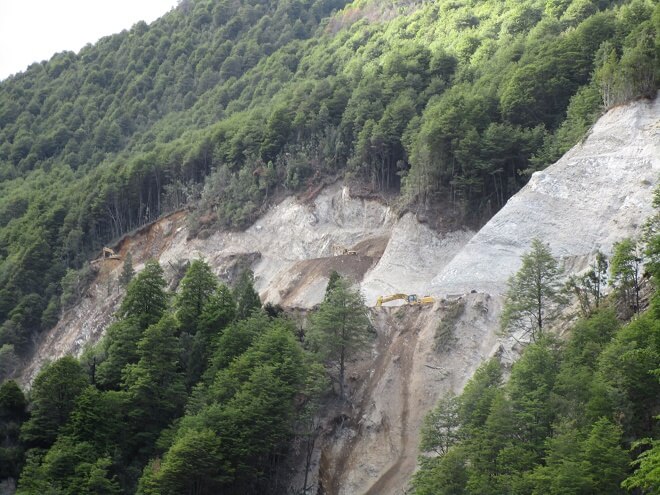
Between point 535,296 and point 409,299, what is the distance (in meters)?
11.6

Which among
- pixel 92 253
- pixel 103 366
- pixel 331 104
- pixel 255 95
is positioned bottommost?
pixel 103 366

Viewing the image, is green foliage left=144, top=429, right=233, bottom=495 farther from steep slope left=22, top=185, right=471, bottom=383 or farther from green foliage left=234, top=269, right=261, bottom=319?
steep slope left=22, top=185, right=471, bottom=383

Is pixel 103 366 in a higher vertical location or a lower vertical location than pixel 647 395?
higher

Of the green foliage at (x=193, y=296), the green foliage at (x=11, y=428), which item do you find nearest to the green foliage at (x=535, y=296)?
the green foliage at (x=193, y=296)

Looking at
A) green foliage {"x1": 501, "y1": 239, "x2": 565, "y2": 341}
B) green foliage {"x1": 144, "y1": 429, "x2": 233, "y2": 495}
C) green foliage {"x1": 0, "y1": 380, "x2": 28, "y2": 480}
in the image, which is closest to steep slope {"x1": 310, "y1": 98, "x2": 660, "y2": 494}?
green foliage {"x1": 501, "y1": 239, "x2": 565, "y2": 341}

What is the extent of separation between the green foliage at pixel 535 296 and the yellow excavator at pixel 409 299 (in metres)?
8.07

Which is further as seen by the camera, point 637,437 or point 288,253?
point 288,253

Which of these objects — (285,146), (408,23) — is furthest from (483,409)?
(408,23)

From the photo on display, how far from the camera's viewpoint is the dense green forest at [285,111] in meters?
66.8

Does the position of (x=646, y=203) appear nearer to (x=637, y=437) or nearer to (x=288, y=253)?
(x=637, y=437)

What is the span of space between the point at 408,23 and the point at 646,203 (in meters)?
69.9

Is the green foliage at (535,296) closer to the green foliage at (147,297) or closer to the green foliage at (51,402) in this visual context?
the green foliage at (147,297)

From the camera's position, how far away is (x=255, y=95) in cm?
12156

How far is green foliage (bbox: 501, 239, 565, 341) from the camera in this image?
46062 mm
